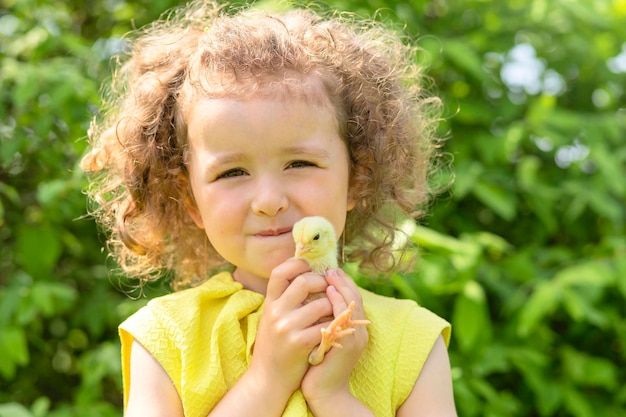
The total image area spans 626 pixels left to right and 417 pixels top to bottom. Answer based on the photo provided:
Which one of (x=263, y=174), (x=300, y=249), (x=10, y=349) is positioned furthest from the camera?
(x=10, y=349)

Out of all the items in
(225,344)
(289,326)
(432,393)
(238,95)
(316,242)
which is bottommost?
(432,393)

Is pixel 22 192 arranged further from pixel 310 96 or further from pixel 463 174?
pixel 310 96

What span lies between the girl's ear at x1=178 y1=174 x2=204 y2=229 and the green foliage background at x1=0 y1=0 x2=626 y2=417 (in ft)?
2.85

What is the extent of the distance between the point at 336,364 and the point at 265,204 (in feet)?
1.09

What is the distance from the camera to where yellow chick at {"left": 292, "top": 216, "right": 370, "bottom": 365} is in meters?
1.51

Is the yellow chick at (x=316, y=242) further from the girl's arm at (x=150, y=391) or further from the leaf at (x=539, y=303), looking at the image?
the leaf at (x=539, y=303)

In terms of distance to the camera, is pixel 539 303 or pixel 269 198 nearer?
pixel 269 198

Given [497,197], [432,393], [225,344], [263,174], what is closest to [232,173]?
[263,174]

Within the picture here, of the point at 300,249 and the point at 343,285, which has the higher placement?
the point at 300,249

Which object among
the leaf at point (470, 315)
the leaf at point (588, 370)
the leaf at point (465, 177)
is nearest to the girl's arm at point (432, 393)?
the leaf at point (470, 315)

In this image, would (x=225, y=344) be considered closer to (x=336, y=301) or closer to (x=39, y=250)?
(x=336, y=301)

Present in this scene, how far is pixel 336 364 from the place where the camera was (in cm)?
159

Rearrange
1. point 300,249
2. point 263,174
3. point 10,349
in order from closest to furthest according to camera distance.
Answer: point 300,249 < point 263,174 < point 10,349

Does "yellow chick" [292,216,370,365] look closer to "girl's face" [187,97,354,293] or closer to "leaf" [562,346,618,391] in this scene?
"girl's face" [187,97,354,293]
